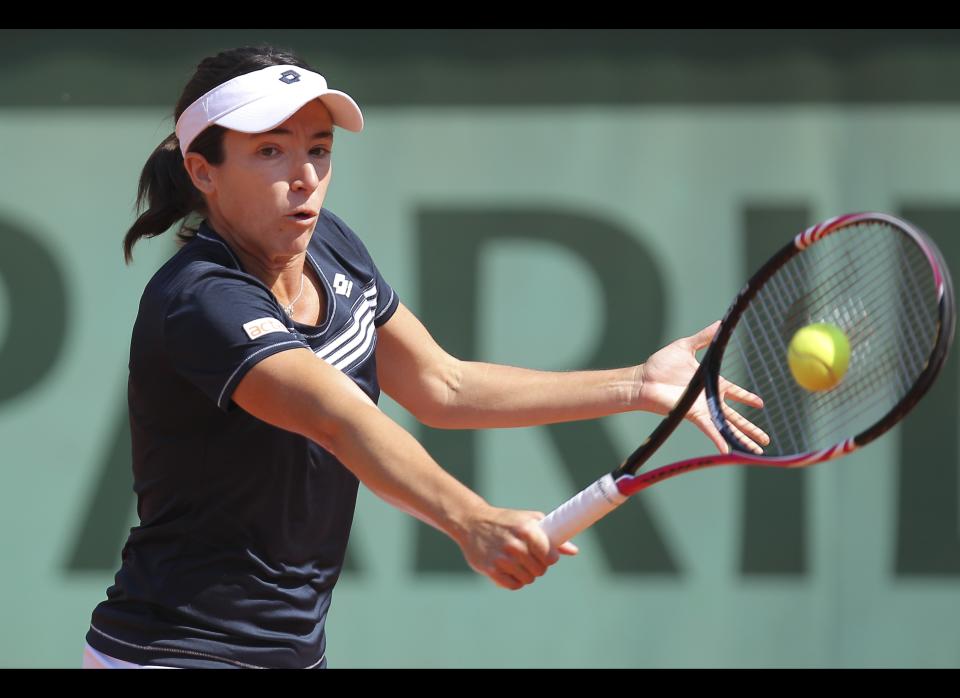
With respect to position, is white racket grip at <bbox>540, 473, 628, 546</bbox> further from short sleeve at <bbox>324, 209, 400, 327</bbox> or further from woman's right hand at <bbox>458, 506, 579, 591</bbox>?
short sleeve at <bbox>324, 209, 400, 327</bbox>

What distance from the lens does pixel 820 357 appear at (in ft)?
7.09

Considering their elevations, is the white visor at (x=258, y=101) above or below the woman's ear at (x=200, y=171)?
above

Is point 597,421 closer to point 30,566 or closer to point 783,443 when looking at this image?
point 783,443

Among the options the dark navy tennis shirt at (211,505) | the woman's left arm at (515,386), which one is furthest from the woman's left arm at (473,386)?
the dark navy tennis shirt at (211,505)

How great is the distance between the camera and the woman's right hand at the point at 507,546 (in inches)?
76.6

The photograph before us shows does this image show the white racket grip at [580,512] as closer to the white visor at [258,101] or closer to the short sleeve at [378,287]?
the short sleeve at [378,287]

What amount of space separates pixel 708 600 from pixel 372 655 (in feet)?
3.08

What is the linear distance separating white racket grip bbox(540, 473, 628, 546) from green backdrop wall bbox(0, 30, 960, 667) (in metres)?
1.92

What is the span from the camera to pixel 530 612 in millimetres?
4008

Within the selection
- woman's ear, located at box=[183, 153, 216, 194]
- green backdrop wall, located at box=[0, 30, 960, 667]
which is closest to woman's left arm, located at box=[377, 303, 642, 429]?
woman's ear, located at box=[183, 153, 216, 194]

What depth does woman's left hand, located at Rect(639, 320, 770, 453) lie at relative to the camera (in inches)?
93.5

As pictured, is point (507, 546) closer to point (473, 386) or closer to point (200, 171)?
point (473, 386)

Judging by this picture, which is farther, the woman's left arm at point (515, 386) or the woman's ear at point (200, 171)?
the woman's left arm at point (515, 386)
